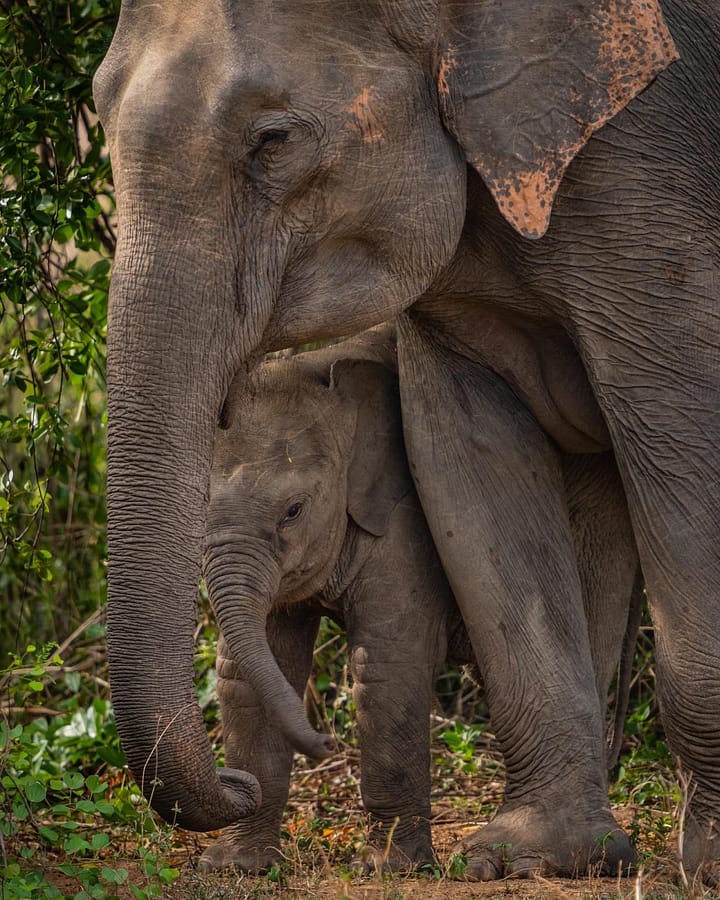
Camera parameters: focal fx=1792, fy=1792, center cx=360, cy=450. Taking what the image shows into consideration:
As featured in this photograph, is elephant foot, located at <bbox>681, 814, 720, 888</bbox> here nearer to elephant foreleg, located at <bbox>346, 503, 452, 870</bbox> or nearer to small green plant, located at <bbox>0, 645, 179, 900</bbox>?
elephant foreleg, located at <bbox>346, 503, 452, 870</bbox>

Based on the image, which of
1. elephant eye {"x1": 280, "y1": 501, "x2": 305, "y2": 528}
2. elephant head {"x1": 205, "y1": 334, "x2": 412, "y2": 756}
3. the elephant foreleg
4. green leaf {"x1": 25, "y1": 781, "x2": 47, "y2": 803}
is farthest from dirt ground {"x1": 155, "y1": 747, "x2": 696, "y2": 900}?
elephant eye {"x1": 280, "y1": 501, "x2": 305, "y2": 528}

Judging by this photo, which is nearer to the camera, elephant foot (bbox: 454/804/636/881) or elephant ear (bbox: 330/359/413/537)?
elephant foot (bbox: 454/804/636/881)

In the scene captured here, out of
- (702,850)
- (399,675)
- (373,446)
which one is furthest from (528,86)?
(702,850)

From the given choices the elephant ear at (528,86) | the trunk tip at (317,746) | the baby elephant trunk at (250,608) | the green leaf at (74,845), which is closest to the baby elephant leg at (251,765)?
the baby elephant trunk at (250,608)

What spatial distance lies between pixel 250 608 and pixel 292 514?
Answer: 36 cm

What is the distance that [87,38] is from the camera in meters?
5.95

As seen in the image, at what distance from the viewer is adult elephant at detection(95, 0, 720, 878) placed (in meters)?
3.89

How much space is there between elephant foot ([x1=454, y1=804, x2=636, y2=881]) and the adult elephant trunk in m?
1.07

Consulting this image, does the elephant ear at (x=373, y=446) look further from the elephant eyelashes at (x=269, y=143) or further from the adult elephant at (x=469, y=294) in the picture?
the elephant eyelashes at (x=269, y=143)

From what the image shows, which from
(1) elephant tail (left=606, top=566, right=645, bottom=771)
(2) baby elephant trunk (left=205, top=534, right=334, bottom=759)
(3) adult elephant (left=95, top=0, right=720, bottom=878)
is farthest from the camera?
(1) elephant tail (left=606, top=566, right=645, bottom=771)

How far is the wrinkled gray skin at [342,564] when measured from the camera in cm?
507

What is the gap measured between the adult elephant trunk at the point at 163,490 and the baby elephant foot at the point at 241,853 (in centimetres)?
114

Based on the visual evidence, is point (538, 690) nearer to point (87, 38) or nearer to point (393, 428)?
point (393, 428)

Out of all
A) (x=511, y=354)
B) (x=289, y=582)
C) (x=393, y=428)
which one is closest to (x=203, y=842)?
(x=289, y=582)
